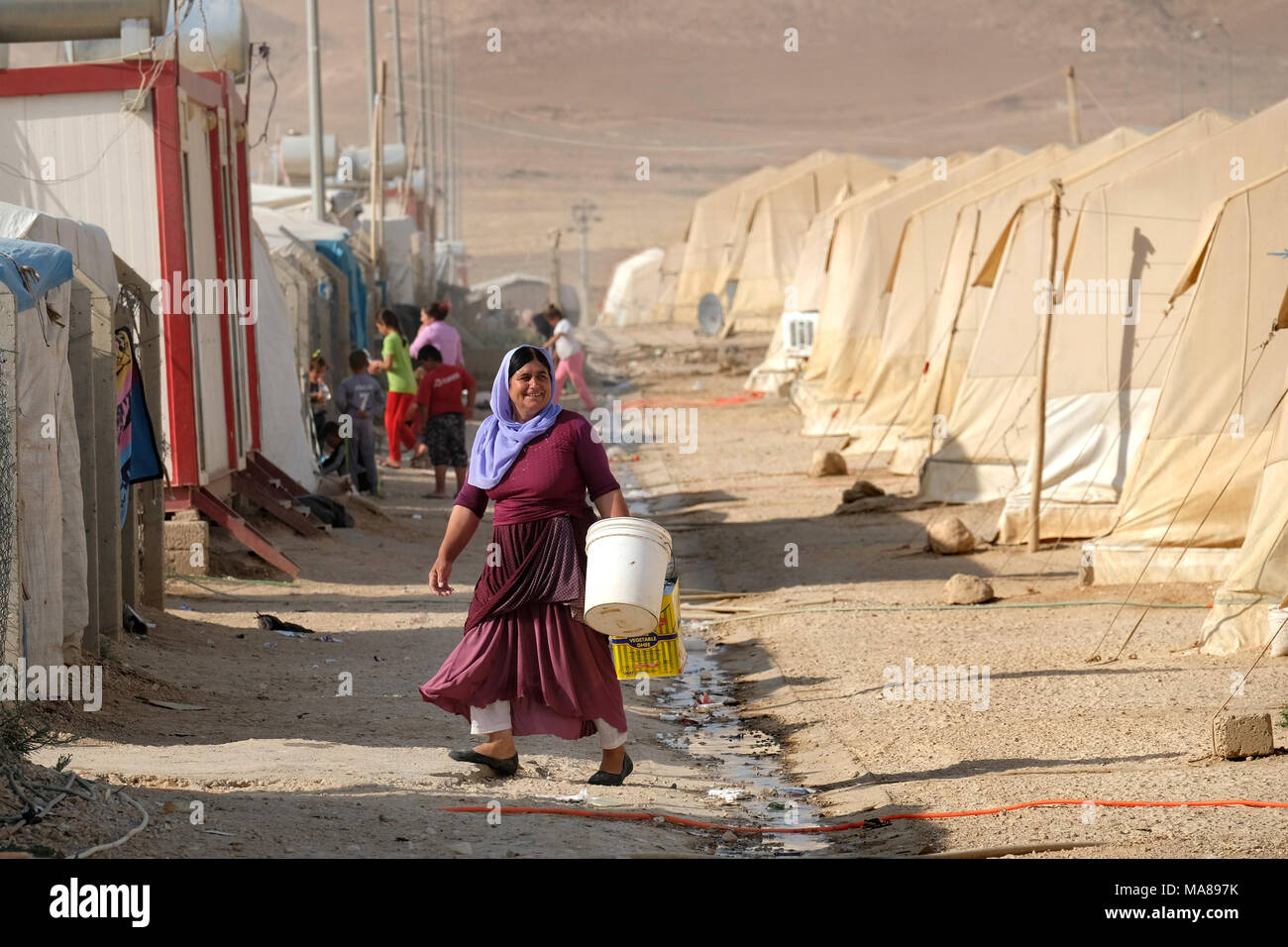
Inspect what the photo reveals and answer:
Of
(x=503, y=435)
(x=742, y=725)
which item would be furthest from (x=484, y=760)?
(x=742, y=725)

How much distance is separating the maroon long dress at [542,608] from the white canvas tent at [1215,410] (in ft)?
17.0

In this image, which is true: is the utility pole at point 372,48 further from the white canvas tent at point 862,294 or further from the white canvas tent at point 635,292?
the white canvas tent at point 635,292

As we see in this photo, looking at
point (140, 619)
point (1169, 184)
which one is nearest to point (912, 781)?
point (140, 619)

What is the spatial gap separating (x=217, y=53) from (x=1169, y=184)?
7.11 metres

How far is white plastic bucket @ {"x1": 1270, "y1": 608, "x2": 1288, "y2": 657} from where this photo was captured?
766 cm

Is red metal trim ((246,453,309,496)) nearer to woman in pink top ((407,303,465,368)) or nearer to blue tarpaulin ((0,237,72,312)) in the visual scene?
woman in pink top ((407,303,465,368))

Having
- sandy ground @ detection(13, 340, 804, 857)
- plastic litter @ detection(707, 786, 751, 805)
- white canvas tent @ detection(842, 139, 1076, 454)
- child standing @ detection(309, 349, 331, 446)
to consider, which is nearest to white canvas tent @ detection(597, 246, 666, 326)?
white canvas tent @ detection(842, 139, 1076, 454)

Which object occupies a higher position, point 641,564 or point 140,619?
point 641,564

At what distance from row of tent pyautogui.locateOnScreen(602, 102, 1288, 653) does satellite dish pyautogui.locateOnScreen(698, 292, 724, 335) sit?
2066 cm

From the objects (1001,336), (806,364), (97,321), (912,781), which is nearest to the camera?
(912,781)

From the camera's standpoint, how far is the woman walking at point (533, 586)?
223 inches

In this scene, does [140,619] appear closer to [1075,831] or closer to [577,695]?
[577,695]

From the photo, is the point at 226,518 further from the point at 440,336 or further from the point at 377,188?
the point at 377,188

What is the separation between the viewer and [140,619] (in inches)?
315
